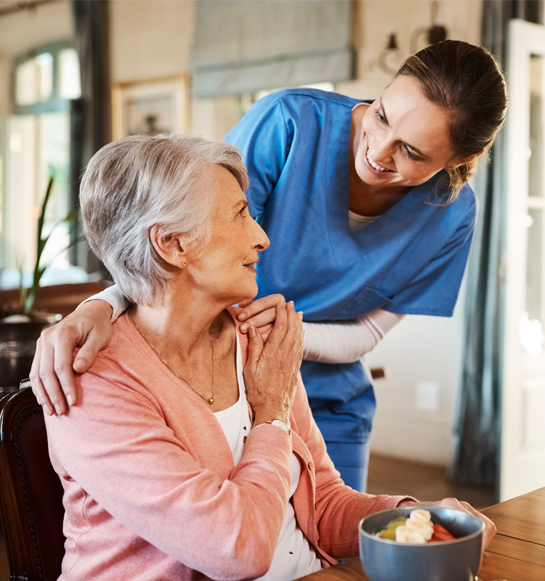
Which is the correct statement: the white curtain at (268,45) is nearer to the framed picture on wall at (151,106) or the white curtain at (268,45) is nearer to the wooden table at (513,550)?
the framed picture on wall at (151,106)

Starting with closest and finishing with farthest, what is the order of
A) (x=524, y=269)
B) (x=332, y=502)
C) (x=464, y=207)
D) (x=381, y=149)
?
(x=332, y=502) → (x=381, y=149) → (x=464, y=207) → (x=524, y=269)

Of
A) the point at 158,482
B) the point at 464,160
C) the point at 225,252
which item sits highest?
the point at 464,160

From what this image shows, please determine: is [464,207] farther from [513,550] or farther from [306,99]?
[513,550]

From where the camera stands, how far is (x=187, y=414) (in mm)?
1118

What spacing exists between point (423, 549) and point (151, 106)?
5275 millimetres

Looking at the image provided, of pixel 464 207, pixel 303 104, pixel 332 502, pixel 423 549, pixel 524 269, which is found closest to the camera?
pixel 423 549

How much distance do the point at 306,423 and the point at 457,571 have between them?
61 centimetres

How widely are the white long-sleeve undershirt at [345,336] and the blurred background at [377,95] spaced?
1.41 ft

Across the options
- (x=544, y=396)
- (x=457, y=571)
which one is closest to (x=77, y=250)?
(x=544, y=396)

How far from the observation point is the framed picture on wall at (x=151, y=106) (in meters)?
5.32

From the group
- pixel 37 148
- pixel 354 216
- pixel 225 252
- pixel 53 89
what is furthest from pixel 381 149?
pixel 37 148

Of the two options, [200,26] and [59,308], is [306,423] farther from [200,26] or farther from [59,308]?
[200,26]

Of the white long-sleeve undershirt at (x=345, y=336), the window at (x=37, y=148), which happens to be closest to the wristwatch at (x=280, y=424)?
the white long-sleeve undershirt at (x=345, y=336)

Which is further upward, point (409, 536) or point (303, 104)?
point (303, 104)
